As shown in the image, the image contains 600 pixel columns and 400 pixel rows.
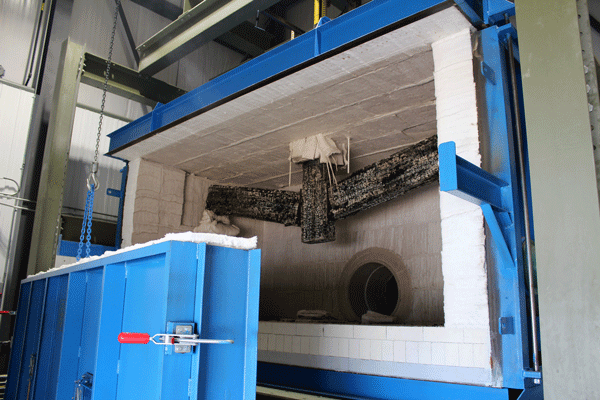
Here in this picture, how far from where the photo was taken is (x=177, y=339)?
282 centimetres

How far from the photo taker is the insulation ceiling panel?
5465mm

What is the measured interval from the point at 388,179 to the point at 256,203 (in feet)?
10.3

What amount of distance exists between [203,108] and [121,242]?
141 inches

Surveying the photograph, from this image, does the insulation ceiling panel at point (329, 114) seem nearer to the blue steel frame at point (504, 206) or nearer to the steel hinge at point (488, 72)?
the steel hinge at point (488, 72)

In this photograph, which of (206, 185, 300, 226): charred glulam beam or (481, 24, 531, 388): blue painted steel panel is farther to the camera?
(206, 185, 300, 226): charred glulam beam

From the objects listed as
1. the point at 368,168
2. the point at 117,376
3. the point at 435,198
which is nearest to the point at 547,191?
the point at 117,376

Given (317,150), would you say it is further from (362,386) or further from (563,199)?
(563,199)

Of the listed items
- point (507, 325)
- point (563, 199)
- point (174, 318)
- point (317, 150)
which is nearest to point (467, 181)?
point (563, 199)

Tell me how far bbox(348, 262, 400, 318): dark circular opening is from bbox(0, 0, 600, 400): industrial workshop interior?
0.19 feet

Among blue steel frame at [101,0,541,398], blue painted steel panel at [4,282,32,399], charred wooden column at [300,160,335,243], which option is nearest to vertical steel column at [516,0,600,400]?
blue steel frame at [101,0,541,398]

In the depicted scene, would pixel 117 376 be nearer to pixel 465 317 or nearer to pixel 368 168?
pixel 465 317

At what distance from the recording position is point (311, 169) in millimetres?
8094

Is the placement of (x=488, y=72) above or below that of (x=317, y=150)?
below

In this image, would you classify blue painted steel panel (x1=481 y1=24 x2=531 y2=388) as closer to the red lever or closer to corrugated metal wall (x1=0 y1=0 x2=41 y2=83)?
the red lever
